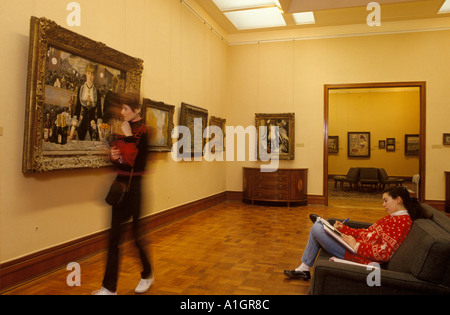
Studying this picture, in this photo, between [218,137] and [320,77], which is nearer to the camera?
[218,137]

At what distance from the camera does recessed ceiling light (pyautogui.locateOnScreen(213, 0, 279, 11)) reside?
8016 mm

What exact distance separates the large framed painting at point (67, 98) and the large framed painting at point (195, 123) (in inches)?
90.3

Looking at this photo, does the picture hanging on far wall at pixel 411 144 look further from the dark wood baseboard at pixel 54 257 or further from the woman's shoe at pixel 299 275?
the woman's shoe at pixel 299 275

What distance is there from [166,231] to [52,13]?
3918 mm

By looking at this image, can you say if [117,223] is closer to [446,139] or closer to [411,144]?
[446,139]

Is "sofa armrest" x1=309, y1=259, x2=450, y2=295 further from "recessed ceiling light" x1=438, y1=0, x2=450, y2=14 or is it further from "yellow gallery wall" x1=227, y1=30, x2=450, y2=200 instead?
"recessed ceiling light" x1=438, y1=0, x2=450, y2=14

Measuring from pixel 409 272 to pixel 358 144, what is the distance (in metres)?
15.3

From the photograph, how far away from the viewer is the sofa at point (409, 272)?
2.25m

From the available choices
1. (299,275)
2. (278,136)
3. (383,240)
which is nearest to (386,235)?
(383,240)


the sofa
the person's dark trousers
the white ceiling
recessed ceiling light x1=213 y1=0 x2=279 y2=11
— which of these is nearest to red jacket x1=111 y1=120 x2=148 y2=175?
the person's dark trousers

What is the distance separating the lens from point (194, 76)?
7.92 m

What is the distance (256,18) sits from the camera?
30.1 feet
